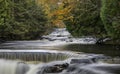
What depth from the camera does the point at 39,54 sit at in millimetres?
23688

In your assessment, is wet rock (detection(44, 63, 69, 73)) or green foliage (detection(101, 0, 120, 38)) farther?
green foliage (detection(101, 0, 120, 38))

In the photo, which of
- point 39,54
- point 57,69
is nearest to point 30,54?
point 39,54

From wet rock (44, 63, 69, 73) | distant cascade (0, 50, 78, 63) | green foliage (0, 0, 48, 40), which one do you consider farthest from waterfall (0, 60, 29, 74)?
green foliage (0, 0, 48, 40)

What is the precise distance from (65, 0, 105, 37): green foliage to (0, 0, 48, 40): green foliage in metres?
9.28

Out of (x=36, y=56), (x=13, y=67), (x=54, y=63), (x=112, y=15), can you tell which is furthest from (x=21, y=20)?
(x=54, y=63)

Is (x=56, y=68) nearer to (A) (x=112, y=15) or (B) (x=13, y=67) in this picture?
(B) (x=13, y=67)

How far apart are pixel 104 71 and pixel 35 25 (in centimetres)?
3403

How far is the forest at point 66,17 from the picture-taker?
28.0 metres

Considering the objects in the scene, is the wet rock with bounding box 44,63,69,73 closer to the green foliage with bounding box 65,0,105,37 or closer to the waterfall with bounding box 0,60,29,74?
the waterfall with bounding box 0,60,29,74

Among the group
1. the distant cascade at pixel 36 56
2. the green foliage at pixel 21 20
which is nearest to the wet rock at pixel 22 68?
the distant cascade at pixel 36 56

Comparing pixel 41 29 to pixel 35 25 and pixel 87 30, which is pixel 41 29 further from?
pixel 87 30

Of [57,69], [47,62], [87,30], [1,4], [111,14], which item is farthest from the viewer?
[1,4]

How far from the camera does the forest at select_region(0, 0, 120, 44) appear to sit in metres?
28.0

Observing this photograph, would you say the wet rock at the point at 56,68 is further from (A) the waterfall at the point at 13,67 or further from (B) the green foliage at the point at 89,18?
(B) the green foliage at the point at 89,18
